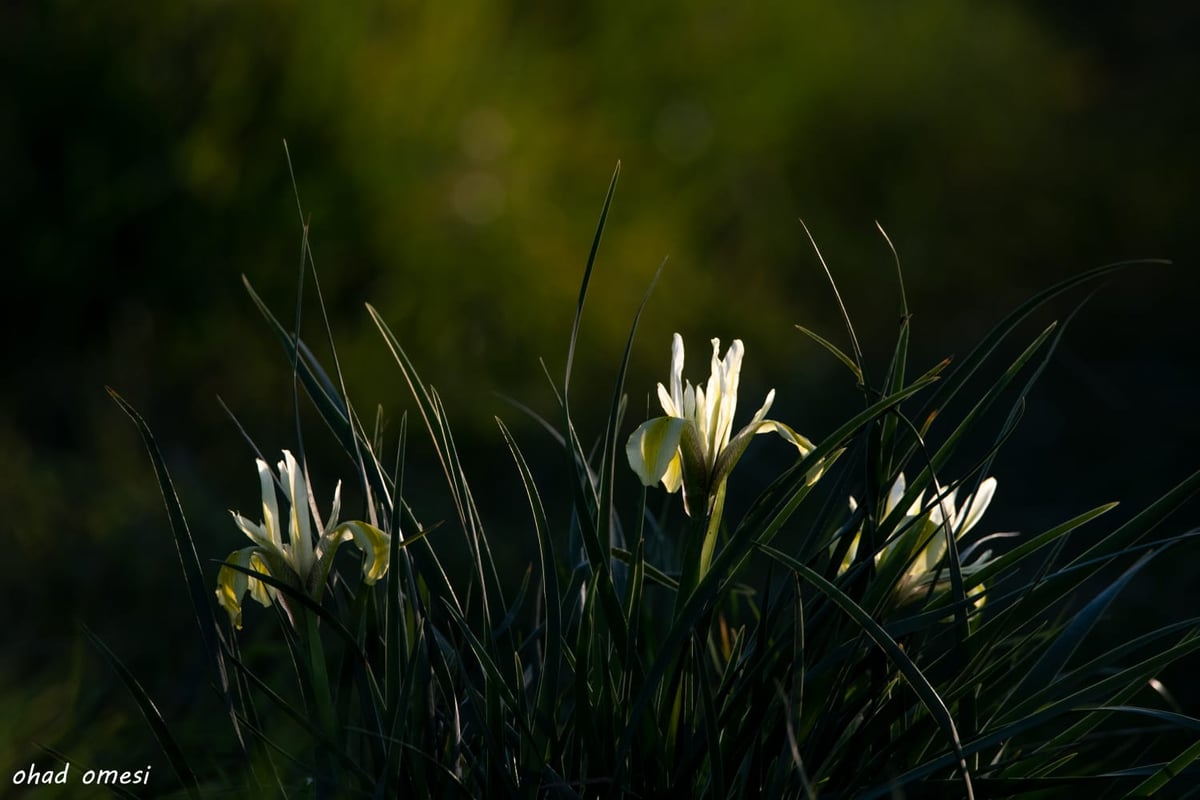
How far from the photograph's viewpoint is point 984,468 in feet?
2.86

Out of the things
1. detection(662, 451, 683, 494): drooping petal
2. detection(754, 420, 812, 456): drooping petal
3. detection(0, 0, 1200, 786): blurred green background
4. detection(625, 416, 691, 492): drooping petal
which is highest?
detection(625, 416, 691, 492): drooping petal

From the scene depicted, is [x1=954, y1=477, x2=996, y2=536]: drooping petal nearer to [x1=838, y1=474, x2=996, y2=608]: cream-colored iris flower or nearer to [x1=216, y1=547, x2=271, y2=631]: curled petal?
[x1=838, y1=474, x2=996, y2=608]: cream-colored iris flower

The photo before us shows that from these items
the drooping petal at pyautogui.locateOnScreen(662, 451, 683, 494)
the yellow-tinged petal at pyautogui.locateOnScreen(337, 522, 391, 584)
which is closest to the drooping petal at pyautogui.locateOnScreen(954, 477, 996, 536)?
the drooping petal at pyautogui.locateOnScreen(662, 451, 683, 494)

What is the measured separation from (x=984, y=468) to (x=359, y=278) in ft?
8.79

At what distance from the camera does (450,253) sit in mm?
3387

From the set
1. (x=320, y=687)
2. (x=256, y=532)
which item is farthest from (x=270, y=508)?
(x=320, y=687)

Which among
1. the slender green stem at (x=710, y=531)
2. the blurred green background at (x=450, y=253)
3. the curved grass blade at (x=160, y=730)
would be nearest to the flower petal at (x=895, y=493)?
the slender green stem at (x=710, y=531)

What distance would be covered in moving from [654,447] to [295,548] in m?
0.27

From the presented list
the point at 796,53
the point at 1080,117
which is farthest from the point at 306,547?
the point at 1080,117

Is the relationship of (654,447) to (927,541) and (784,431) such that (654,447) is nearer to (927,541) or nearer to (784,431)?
(784,431)

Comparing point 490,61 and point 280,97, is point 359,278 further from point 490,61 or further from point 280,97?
point 490,61

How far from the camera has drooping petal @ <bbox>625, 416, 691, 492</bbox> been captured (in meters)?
0.76

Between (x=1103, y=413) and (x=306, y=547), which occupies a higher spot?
(x=306, y=547)

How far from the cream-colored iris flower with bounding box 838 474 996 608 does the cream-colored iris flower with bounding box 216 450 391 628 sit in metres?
0.36
